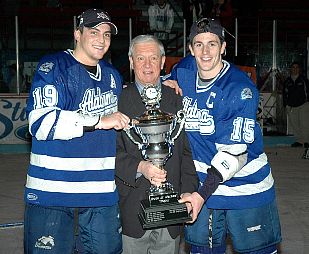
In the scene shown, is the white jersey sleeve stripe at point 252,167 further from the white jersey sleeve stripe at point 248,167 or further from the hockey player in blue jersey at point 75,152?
the hockey player in blue jersey at point 75,152

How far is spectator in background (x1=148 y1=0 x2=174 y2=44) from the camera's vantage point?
11.6 metres

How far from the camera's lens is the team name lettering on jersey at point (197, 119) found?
9.04ft

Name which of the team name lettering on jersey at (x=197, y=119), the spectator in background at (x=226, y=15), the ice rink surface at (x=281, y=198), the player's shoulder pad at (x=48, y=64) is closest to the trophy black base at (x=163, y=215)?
the team name lettering on jersey at (x=197, y=119)

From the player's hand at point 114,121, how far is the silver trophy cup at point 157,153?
60 millimetres

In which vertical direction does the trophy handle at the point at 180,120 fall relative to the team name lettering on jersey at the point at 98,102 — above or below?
below

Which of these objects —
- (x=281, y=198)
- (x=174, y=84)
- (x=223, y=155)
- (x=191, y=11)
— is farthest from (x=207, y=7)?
(x=223, y=155)

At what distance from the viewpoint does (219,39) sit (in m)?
2.76

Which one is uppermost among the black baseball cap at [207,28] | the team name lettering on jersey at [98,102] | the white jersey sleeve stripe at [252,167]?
the black baseball cap at [207,28]

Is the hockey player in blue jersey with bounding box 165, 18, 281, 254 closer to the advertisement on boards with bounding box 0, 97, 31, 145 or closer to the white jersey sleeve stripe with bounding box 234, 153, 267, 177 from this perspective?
the white jersey sleeve stripe with bounding box 234, 153, 267, 177

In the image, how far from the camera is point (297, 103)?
10.4 metres

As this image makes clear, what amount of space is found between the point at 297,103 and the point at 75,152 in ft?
27.0

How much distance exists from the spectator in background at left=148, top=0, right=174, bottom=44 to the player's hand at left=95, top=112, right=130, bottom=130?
9.20m

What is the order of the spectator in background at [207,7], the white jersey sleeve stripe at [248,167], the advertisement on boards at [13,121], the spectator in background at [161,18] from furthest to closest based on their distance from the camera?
the spectator in background at [161,18]
the spectator in background at [207,7]
the advertisement on boards at [13,121]
the white jersey sleeve stripe at [248,167]

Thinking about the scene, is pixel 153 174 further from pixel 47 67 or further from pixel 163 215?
pixel 47 67
